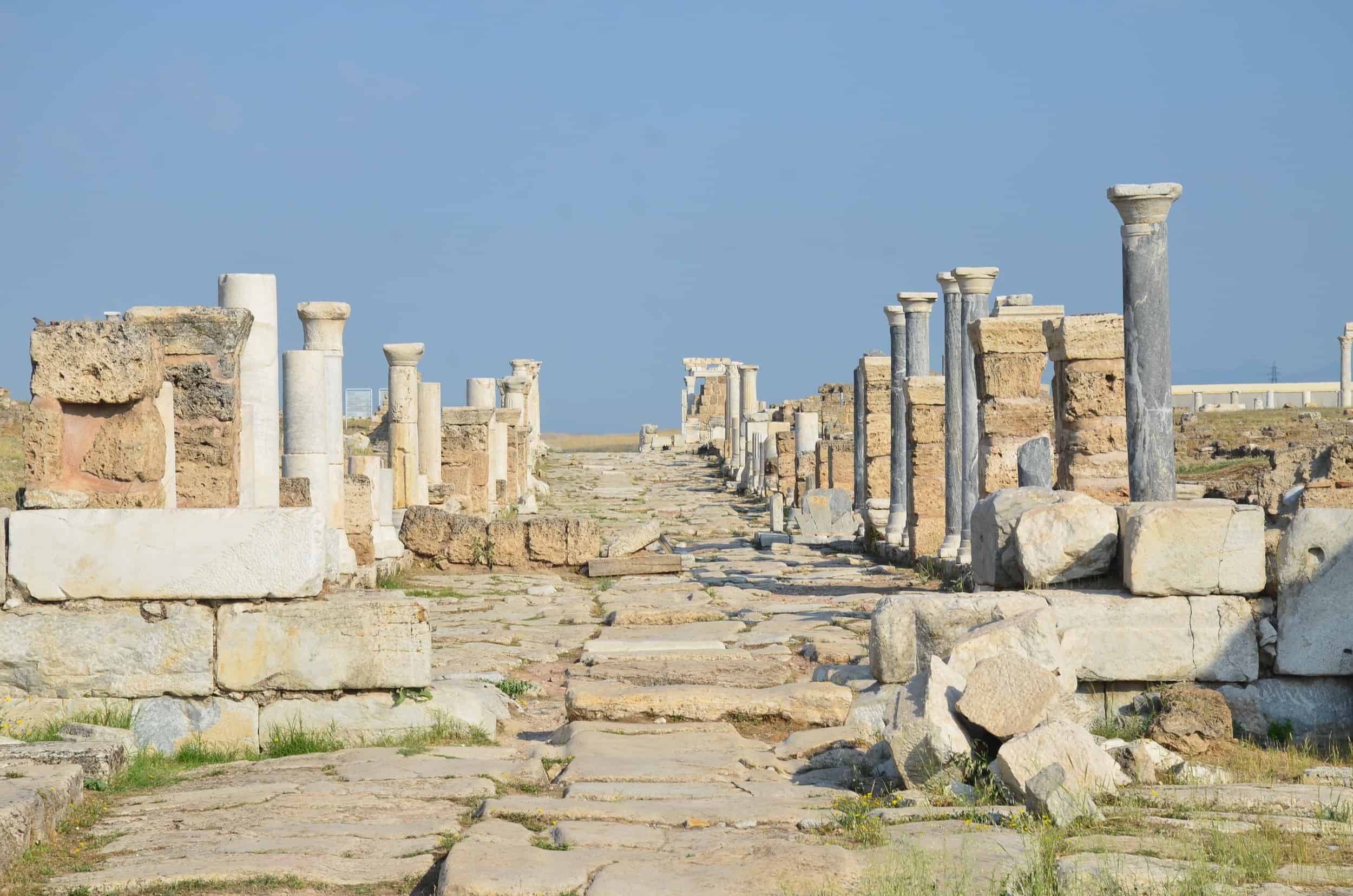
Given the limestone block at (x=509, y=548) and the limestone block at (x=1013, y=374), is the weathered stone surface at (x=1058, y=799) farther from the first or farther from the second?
the limestone block at (x=509, y=548)

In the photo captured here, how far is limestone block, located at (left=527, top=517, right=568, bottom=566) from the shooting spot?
17234mm

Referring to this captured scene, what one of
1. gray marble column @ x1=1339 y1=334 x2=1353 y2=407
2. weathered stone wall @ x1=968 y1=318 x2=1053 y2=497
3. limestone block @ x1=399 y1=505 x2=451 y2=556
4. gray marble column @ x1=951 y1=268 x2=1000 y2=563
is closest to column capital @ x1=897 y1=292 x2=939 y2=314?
gray marble column @ x1=951 y1=268 x2=1000 y2=563

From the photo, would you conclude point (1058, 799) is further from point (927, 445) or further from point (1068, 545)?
point (927, 445)

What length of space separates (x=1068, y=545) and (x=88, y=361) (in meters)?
5.33

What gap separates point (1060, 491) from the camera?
27.3 feet

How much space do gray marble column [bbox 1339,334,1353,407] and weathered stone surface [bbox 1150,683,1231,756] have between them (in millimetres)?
49570

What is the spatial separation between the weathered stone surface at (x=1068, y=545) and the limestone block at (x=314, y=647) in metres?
3.24

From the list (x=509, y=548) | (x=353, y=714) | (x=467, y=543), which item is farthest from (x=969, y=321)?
(x=353, y=714)

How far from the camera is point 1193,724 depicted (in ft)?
22.1

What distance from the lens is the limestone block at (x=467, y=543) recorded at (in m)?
17.3

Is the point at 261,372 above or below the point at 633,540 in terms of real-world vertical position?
above

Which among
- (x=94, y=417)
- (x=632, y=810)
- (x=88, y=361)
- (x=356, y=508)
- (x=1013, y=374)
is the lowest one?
(x=632, y=810)

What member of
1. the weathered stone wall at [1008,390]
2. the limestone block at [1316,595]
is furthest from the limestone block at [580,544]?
the limestone block at [1316,595]

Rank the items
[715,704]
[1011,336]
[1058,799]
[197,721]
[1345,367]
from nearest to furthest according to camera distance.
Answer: [1058,799] < [197,721] < [715,704] < [1011,336] < [1345,367]
